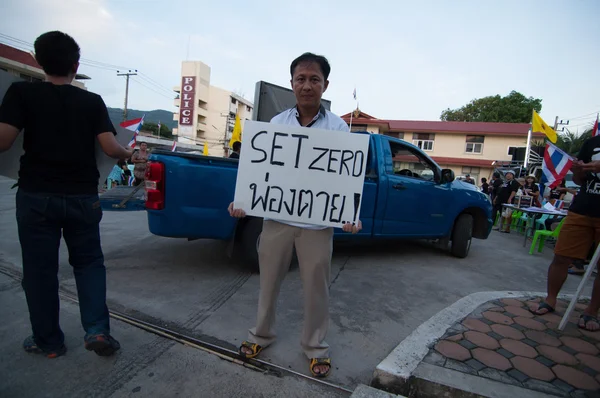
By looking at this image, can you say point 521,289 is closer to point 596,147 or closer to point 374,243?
point 596,147

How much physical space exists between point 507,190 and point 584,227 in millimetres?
7356

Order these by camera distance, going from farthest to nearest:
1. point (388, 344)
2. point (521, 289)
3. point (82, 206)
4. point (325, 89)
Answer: point (521, 289) < point (388, 344) < point (325, 89) < point (82, 206)

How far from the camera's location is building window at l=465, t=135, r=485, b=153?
26125mm

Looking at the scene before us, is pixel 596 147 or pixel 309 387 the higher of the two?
pixel 596 147

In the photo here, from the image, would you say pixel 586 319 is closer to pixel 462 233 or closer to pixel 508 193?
pixel 462 233

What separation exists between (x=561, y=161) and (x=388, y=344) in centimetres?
455

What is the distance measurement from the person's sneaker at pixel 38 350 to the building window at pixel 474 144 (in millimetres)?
29222

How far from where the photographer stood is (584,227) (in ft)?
9.50

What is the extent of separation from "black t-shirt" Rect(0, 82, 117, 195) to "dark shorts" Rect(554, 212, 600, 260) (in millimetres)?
3907

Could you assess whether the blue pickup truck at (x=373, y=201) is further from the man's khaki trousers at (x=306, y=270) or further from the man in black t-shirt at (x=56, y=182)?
the man's khaki trousers at (x=306, y=270)

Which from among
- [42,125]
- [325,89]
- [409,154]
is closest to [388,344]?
[325,89]

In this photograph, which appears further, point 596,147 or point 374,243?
point 374,243

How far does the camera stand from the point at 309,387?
1.94 m

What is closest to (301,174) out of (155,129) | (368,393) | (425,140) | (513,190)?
(368,393)
